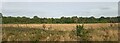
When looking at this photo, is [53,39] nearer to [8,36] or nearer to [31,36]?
[31,36]

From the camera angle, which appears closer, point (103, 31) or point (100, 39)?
point (100, 39)

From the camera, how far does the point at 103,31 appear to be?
46.5 ft

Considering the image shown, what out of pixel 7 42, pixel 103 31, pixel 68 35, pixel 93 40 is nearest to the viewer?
pixel 7 42

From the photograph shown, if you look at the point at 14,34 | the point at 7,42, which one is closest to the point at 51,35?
the point at 14,34

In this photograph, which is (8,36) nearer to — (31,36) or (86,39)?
(31,36)

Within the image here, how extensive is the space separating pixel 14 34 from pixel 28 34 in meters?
0.64

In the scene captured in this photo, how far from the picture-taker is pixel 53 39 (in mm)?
12453

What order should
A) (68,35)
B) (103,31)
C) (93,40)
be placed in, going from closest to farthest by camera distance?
(93,40) → (68,35) → (103,31)

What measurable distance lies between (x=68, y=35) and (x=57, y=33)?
67cm

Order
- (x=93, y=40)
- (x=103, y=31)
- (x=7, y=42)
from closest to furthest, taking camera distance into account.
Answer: (x=7, y=42) < (x=93, y=40) < (x=103, y=31)

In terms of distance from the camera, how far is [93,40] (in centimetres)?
1227

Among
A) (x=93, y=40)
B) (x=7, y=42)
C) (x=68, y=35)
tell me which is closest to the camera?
(x=7, y=42)

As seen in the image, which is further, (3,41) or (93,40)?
(93,40)

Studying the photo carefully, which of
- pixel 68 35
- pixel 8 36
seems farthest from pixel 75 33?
pixel 8 36
